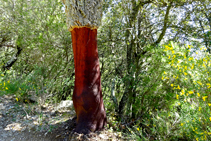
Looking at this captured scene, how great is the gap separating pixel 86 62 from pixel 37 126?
1.98 m

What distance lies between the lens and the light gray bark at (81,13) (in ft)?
9.25

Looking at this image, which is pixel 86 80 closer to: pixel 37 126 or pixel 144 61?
pixel 37 126

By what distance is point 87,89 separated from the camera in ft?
10.1

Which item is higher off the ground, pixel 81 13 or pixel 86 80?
pixel 81 13

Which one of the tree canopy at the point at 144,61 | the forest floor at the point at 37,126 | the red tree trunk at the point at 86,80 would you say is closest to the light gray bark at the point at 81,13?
the red tree trunk at the point at 86,80

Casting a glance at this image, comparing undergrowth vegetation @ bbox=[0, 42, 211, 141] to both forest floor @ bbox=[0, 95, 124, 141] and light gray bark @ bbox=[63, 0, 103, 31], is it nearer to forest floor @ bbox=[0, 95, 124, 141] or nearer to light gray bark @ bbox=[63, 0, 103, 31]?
forest floor @ bbox=[0, 95, 124, 141]

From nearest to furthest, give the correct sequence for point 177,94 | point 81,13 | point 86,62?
1. point 81,13
2. point 86,62
3. point 177,94

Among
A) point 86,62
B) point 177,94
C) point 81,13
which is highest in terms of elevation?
point 81,13

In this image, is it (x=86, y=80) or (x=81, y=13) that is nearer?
(x=81, y=13)

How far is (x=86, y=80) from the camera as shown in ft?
10.1

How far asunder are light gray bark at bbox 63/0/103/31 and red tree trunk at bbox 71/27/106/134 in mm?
134

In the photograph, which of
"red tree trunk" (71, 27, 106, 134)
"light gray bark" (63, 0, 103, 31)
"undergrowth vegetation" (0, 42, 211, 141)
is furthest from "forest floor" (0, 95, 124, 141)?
"light gray bark" (63, 0, 103, 31)

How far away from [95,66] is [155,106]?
206cm

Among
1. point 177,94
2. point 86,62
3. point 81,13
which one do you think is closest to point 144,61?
point 177,94
